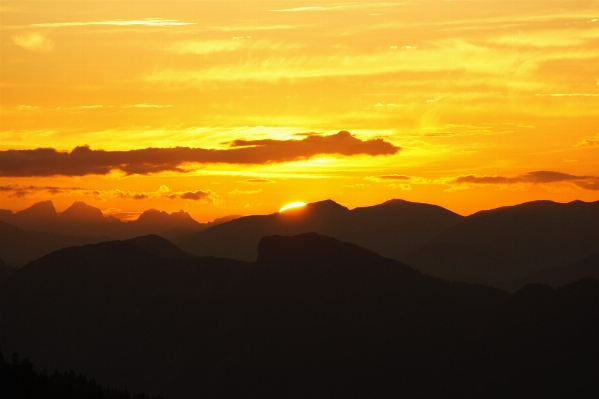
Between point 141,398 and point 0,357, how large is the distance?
28579 millimetres

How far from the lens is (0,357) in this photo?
17862 centimetres

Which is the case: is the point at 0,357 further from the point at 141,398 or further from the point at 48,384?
the point at 141,398

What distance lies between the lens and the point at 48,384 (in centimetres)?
17962

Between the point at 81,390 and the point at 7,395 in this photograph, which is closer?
the point at 7,395

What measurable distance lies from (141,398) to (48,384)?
1959 centimetres

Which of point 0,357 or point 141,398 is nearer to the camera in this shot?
point 0,357

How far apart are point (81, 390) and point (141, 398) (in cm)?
1302

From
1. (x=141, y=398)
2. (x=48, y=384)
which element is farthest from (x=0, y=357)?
(x=141, y=398)

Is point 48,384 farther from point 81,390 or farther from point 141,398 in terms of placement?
point 141,398

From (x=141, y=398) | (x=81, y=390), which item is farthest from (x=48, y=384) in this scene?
(x=141, y=398)

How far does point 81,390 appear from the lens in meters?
183

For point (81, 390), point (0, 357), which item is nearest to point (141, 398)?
point (81, 390)

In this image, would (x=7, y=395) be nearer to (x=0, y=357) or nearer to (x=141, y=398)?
(x=0, y=357)
